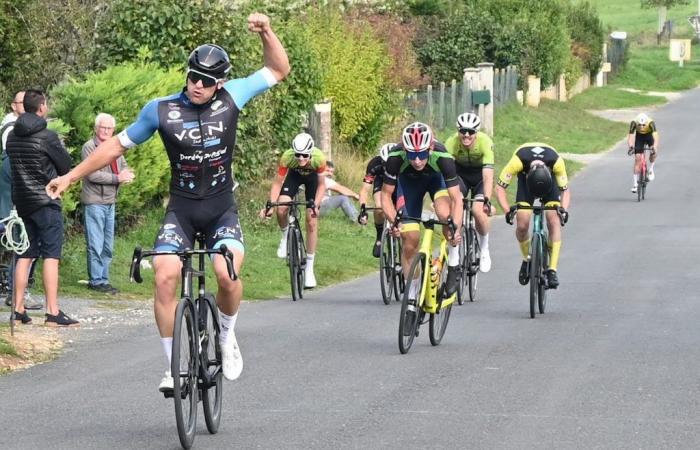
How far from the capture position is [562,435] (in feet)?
27.9

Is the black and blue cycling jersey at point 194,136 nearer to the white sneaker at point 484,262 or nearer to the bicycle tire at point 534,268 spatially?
the bicycle tire at point 534,268

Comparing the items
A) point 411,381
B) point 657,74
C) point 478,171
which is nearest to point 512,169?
point 478,171

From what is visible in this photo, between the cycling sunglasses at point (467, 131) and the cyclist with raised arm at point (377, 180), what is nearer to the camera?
the cyclist with raised arm at point (377, 180)

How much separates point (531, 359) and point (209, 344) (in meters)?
3.73

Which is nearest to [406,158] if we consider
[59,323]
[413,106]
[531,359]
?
[531,359]

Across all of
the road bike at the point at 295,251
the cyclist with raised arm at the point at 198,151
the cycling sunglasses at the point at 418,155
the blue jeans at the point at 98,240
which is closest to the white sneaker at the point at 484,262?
the road bike at the point at 295,251

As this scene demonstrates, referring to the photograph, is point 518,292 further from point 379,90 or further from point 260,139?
point 379,90

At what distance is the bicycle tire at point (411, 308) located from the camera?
38.2ft

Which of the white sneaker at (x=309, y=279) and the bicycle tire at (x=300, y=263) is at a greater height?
the bicycle tire at (x=300, y=263)

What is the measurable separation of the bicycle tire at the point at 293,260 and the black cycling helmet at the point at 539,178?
105 inches

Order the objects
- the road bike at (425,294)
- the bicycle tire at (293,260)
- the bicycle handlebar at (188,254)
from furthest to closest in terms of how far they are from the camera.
Result: 1. the bicycle tire at (293,260)
2. the road bike at (425,294)
3. the bicycle handlebar at (188,254)

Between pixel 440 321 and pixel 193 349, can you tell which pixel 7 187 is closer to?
pixel 440 321

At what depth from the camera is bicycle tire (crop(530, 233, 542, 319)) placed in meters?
14.3

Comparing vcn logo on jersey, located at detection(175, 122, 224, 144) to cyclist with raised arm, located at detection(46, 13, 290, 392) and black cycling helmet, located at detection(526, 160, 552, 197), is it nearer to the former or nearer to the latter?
cyclist with raised arm, located at detection(46, 13, 290, 392)
